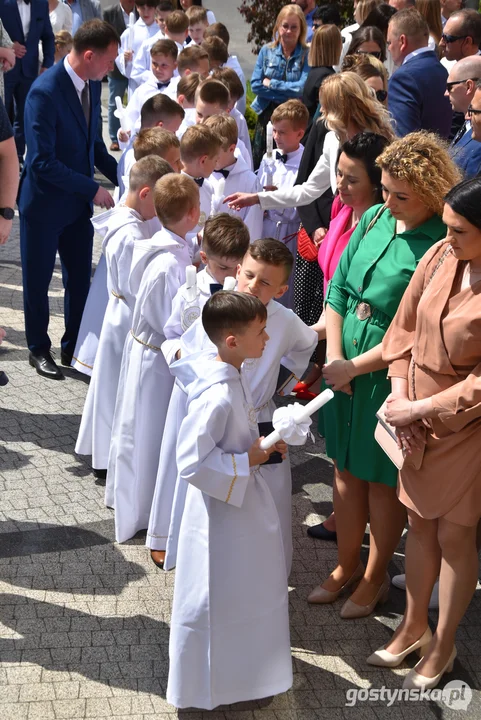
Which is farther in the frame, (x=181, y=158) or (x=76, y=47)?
(x=76, y=47)

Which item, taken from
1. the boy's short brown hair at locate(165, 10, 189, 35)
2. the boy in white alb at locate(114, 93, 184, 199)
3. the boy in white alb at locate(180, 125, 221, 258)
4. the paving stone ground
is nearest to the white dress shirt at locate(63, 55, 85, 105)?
the boy in white alb at locate(114, 93, 184, 199)

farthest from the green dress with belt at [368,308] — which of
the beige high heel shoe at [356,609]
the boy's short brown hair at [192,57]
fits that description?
the boy's short brown hair at [192,57]

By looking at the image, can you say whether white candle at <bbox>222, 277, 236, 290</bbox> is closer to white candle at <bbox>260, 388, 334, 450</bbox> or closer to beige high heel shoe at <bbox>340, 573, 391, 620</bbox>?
white candle at <bbox>260, 388, 334, 450</bbox>

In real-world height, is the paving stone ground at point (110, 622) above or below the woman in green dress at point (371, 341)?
below

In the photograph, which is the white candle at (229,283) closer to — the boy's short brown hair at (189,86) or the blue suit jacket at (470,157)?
the blue suit jacket at (470,157)

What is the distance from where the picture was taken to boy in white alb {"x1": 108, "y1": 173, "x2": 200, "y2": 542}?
4.39 m

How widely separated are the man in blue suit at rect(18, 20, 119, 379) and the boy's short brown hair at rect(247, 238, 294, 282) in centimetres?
→ 274

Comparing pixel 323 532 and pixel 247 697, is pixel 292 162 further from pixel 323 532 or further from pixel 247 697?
pixel 247 697

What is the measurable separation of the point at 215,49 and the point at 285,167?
11.3ft

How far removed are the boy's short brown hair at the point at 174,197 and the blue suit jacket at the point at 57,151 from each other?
1.90m

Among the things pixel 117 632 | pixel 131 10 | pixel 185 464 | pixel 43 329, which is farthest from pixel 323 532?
pixel 131 10

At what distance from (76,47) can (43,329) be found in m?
1.95

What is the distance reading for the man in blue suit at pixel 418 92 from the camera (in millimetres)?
6199

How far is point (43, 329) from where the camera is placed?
660 cm
